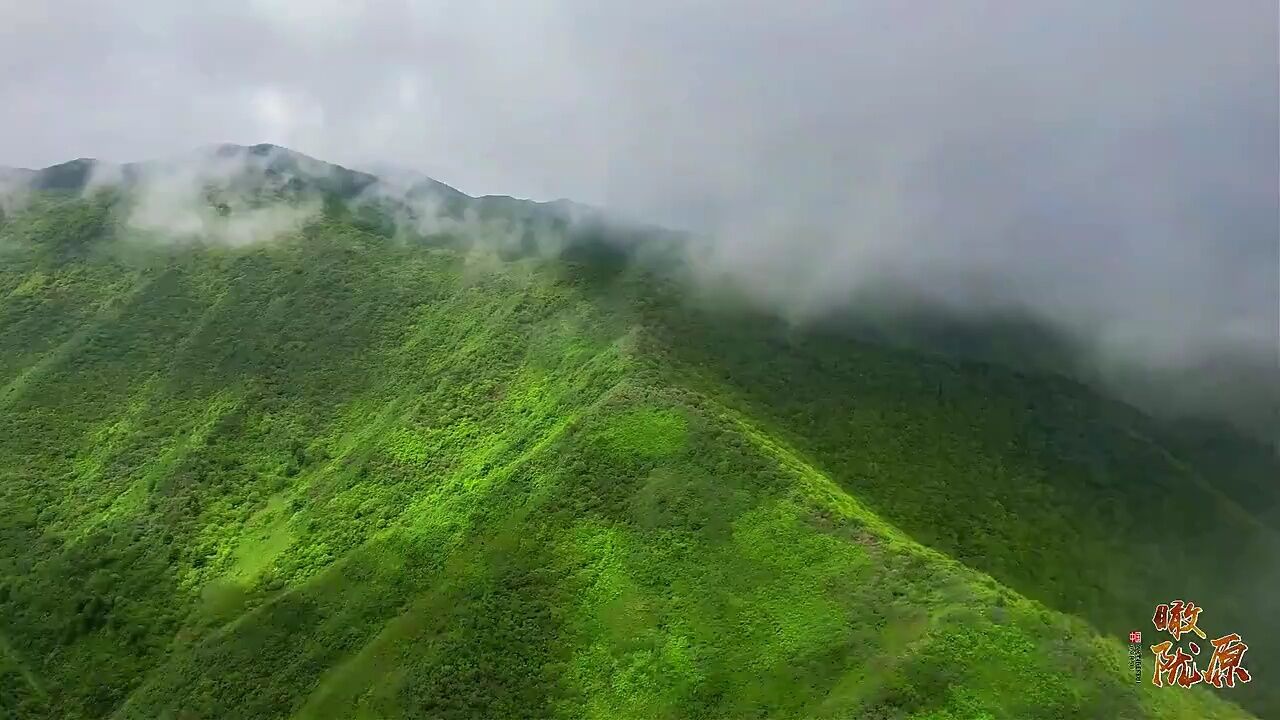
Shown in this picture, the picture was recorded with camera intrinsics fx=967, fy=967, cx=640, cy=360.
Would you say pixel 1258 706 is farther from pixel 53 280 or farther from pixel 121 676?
pixel 53 280

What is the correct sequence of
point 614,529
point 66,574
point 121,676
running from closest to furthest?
point 614,529, point 121,676, point 66,574

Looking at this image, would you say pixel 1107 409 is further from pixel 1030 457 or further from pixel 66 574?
pixel 66 574

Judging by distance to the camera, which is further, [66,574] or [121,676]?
[66,574]

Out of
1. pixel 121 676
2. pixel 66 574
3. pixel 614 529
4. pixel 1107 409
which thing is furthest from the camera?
pixel 1107 409

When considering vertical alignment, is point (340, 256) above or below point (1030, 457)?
above

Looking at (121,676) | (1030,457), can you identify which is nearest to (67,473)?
(121,676)

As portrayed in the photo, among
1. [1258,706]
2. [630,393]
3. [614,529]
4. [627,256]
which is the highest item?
[627,256]

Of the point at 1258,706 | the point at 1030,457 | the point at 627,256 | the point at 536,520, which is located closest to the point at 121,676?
the point at 536,520
